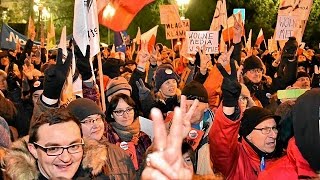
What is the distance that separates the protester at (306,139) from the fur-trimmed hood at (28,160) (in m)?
1.10

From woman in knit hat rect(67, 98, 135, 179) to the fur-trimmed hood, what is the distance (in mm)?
567

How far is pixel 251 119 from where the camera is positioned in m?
4.71

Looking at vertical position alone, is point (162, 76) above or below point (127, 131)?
above

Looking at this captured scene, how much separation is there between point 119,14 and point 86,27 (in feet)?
9.27

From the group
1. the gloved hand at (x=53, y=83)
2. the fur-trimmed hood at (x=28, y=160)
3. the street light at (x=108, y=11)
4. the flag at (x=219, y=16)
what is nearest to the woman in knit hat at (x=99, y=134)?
the gloved hand at (x=53, y=83)

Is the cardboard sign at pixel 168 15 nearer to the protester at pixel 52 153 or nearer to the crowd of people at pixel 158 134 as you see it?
the crowd of people at pixel 158 134

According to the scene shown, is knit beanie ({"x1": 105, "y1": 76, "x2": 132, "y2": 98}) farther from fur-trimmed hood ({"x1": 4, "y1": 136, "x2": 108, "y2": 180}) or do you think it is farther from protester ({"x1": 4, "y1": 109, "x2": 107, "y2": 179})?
protester ({"x1": 4, "y1": 109, "x2": 107, "y2": 179})

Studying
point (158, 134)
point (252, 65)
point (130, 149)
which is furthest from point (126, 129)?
point (158, 134)

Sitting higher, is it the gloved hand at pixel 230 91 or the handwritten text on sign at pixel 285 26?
the handwritten text on sign at pixel 285 26

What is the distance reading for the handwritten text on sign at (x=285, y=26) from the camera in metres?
9.47

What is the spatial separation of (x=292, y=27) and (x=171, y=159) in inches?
297

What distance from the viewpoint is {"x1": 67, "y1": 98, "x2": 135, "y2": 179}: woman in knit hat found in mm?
4598

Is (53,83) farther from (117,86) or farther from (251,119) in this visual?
(117,86)

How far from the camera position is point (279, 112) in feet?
18.7
